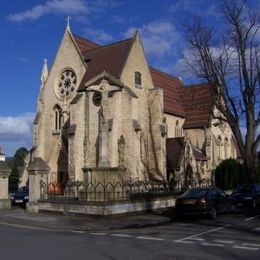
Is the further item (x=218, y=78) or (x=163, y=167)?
(x=163, y=167)

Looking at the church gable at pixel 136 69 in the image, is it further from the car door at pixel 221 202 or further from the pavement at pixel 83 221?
the pavement at pixel 83 221

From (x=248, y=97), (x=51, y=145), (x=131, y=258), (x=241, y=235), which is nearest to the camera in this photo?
(x=131, y=258)

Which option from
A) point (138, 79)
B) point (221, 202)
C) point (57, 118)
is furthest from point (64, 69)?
point (221, 202)

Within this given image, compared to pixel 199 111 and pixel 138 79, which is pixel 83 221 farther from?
pixel 199 111

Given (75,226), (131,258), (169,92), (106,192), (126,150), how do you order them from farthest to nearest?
(169,92), (126,150), (106,192), (75,226), (131,258)

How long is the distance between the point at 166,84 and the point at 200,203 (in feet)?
110

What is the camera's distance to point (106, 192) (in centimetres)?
2020

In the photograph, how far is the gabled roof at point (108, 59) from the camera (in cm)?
3641

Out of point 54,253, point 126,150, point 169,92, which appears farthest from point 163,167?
point 54,253

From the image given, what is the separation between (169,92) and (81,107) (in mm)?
16592

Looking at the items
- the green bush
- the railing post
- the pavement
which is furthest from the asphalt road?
the green bush

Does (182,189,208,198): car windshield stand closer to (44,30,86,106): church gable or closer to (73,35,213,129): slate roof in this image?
(73,35,213,129): slate roof

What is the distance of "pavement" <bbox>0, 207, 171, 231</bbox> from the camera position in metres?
16.7

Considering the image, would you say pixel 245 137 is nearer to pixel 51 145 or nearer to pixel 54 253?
pixel 51 145
